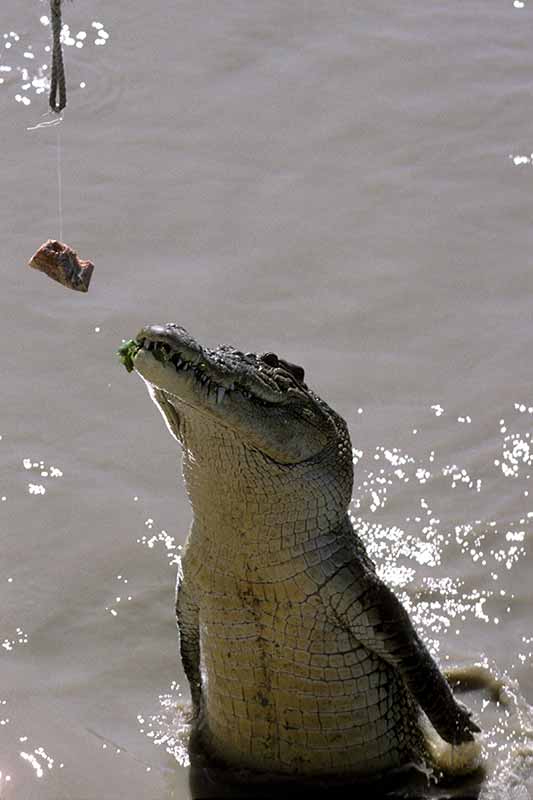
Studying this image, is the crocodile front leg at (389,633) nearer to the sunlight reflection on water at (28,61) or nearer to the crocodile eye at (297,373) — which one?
the crocodile eye at (297,373)

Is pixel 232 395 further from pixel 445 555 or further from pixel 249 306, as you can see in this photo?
pixel 249 306

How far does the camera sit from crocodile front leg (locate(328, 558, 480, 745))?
183 inches

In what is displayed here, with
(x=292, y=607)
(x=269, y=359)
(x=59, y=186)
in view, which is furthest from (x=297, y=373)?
(x=59, y=186)

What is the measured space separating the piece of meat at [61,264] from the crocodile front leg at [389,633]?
4.35ft

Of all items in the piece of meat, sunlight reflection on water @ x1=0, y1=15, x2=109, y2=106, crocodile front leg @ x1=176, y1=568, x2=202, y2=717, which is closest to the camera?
the piece of meat

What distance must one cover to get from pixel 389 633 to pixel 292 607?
1.15ft

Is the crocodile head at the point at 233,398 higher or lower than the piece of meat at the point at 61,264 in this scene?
lower

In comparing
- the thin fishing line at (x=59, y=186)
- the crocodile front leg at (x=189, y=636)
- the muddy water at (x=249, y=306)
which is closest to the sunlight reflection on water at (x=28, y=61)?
the muddy water at (x=249, y=306)

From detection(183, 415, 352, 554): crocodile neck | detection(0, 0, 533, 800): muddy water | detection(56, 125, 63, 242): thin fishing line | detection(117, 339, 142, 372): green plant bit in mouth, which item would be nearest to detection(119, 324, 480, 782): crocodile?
detection(183, 415, 352, 554): crocodile neck

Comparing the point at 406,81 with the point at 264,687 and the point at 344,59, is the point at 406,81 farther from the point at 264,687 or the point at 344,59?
the point at 264,687

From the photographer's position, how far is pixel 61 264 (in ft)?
15.6

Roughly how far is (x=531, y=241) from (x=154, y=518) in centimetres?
312

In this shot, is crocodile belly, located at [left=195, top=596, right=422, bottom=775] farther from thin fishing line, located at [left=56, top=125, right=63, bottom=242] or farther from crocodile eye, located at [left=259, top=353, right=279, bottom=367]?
thin fishing line, located at [left=56, top=125, right=63, bottom=242]

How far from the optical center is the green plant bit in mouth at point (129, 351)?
3.94 meters
